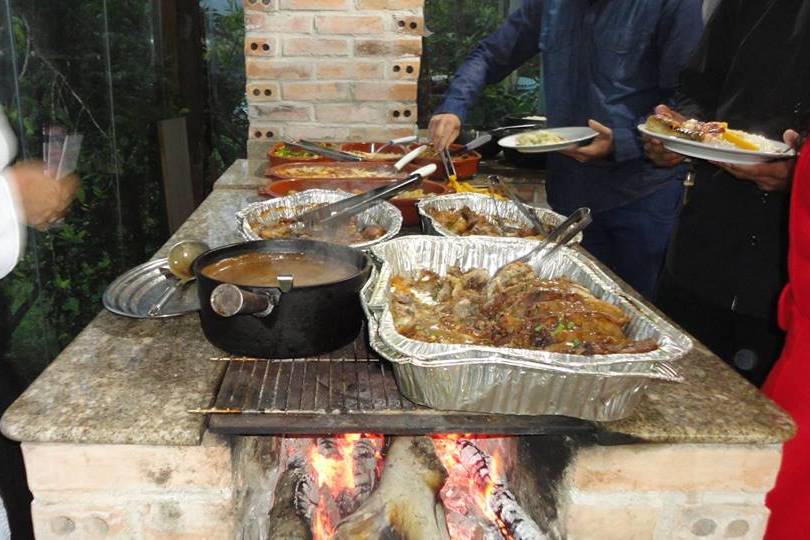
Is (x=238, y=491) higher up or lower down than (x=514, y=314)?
lower down

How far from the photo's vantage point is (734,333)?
2422mm

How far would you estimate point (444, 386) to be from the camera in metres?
1.17

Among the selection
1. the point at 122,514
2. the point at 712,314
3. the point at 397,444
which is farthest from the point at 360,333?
the point at 712,314

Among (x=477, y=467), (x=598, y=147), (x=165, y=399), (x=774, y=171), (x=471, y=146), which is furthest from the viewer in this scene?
(x=471, y=146)

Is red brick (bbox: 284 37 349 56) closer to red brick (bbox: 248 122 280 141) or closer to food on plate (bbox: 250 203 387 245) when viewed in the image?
red brick (bbox: 248 122 280 141)

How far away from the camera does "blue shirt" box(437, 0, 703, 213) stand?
8.66 feet

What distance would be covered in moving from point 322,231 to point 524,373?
3.72 feet

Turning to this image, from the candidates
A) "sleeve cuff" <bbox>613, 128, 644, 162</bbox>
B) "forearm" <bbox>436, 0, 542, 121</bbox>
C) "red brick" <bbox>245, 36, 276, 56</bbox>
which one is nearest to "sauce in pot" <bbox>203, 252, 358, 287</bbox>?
"sleeve cuff" <bbox>613, 128, 644, 162</bbox>

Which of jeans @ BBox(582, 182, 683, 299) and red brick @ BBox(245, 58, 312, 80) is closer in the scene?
jeans @ BBox(582, 182, 683, 299)

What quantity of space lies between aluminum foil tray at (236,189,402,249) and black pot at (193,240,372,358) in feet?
1.98

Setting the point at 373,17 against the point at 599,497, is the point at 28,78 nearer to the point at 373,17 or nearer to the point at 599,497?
the point at 373,17

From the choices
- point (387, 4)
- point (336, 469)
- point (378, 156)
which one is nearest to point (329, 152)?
A: point (378, 156)

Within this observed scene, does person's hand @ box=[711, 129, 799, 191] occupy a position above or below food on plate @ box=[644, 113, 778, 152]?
below

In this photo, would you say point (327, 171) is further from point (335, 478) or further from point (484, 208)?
point (335, 478)
